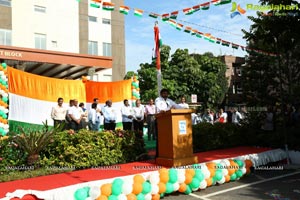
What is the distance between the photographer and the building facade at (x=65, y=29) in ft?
79.7

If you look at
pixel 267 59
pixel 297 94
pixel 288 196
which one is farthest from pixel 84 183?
pixel 267 59

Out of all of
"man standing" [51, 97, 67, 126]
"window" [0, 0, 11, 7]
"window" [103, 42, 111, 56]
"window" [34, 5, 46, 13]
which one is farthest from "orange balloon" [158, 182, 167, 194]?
"window" [103, 42, 111, 56]

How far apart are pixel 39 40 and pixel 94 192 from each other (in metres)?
22.6

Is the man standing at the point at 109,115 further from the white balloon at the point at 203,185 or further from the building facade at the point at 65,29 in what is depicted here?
the building facade at the point at 65,29

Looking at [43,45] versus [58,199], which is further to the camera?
[43,45]

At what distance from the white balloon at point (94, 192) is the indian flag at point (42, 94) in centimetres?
565

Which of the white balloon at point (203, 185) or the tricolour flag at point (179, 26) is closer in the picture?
the white balloon at point (203, 185)

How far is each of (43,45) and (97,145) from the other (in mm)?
20360

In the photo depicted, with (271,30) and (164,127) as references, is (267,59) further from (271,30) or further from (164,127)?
(164,127)

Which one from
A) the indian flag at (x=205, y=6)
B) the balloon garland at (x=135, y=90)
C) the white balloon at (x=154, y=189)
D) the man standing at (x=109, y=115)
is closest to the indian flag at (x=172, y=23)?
the indian flag at (x=205, y=6)

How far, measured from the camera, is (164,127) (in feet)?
21.9

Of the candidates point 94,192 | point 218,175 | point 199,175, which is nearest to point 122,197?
point 94,192

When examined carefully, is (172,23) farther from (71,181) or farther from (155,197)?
(71,181)

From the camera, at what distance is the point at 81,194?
15.8 feet
